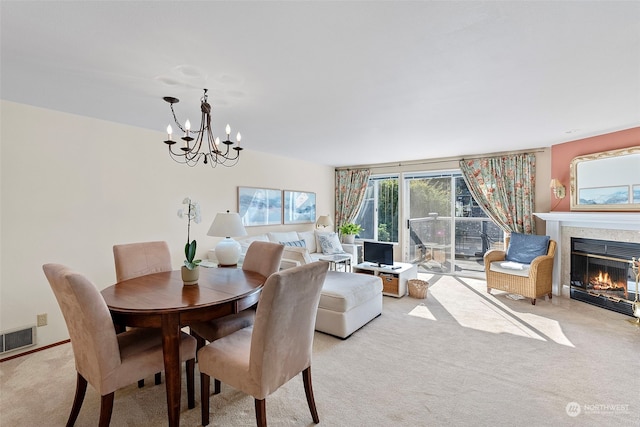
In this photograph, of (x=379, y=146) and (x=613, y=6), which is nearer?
(x=613, y=6)

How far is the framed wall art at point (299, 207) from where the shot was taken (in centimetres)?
541

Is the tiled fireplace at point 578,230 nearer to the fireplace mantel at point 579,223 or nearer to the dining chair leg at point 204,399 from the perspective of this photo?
the fireplace mantel at point 579,223

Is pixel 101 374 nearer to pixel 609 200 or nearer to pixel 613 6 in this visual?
pixel 613 6

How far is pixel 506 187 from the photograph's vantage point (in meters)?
4.82

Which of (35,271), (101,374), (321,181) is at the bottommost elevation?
(101,374)

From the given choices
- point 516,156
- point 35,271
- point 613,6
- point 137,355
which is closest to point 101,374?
point 137,355

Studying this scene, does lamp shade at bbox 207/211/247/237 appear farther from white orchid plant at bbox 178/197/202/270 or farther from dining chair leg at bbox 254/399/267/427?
dining chair leg at bbox 254/399/267/427

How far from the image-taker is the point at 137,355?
5.49 feet

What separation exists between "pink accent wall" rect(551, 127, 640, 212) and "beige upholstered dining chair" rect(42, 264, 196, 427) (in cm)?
523

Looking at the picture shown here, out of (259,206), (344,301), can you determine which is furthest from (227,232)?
(259,206)

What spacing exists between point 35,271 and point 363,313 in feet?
10.3

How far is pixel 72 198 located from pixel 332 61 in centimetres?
280

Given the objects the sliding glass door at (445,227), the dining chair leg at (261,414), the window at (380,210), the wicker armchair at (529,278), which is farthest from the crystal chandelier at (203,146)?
the wicker armchair at (529,278)

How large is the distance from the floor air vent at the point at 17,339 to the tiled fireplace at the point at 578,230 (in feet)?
20.0
